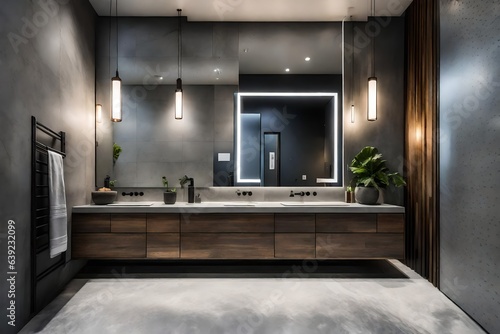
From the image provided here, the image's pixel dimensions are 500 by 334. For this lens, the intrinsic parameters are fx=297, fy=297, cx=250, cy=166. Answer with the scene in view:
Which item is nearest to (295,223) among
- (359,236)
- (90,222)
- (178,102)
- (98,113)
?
(359,236)

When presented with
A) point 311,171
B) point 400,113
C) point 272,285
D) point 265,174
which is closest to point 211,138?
point 265,174

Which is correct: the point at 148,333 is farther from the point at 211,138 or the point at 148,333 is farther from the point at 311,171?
the point at 311,171

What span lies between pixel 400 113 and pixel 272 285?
249 centimetres

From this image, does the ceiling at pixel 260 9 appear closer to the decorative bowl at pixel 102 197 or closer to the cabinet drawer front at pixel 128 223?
the decorative bowl at pixel 102 197

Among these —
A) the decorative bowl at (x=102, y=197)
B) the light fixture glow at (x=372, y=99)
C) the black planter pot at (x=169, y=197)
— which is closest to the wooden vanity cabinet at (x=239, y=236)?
the decorative bowl at (x=102, y=197)

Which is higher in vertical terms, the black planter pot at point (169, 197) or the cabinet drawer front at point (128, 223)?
the black planter pot at point (169, 197)

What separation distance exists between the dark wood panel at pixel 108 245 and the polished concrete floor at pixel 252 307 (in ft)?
0.94

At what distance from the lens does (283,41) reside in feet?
12.2

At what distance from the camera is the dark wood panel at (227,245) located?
3020 millimetres

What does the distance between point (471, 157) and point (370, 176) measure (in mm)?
1155

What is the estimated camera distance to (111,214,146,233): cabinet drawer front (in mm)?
3012

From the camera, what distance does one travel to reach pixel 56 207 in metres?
2.45

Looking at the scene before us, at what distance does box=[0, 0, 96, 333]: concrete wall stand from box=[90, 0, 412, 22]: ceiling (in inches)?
23.4

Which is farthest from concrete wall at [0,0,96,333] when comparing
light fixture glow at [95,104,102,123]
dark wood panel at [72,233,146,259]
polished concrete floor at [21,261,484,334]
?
polished concrete floor at [21,261,484,334]
